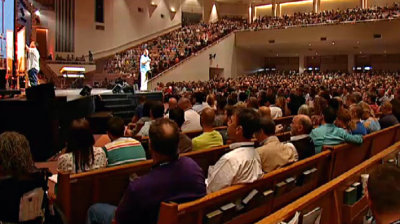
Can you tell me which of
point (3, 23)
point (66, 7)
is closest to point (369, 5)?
point (66, 7)

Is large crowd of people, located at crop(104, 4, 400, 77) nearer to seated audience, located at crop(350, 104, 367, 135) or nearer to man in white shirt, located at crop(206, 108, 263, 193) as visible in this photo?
seated audience, located at crop(350, 104, 367, 135)

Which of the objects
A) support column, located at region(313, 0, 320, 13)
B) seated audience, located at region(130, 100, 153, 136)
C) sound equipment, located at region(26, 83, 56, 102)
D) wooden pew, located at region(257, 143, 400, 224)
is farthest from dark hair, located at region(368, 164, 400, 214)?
support column, located at region(313, 0, 320, 13)

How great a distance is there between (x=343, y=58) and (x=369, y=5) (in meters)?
4.77

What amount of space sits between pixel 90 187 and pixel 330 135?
2.62m

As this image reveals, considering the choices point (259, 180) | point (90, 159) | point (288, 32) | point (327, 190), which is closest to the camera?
point (327, 190)

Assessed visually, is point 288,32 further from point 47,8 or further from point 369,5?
point 47,8

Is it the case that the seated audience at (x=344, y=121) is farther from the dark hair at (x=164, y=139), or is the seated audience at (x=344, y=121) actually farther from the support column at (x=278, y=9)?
the support column at (x=278, y=9)

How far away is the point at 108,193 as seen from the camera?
3.11 metres

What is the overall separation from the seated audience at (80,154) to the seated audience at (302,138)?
1812 mm

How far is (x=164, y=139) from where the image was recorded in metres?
2.37

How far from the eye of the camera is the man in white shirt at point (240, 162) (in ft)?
8.98

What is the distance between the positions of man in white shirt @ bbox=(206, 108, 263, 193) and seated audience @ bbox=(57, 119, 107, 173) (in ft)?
3.35

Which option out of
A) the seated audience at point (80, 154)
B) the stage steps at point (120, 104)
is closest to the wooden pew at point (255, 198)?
the seated audience at point (80, 154)

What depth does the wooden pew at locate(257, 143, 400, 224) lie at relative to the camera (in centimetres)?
222
